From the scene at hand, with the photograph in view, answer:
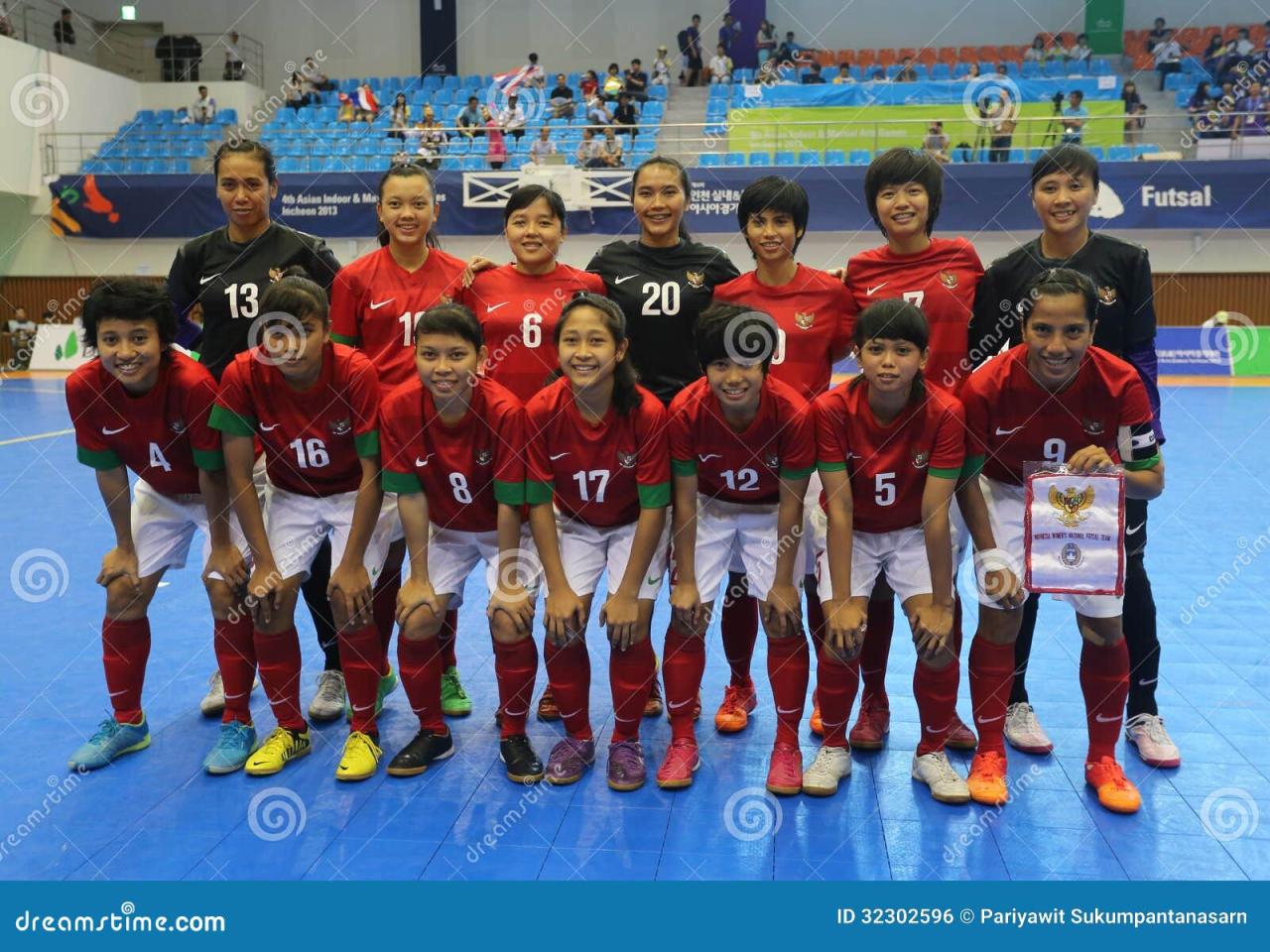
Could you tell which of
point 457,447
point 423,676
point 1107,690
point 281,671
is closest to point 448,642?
point 423,676

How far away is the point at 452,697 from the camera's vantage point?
381cm

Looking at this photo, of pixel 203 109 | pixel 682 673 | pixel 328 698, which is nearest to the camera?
pixel 682 673

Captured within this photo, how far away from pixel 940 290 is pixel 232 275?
253 cm

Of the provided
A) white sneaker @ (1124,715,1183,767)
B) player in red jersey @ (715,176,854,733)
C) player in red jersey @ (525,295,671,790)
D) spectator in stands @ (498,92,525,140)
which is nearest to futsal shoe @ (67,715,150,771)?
player in red jersey @ (525,295,671,790)

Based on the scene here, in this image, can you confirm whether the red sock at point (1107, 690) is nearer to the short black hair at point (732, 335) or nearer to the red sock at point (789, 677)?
the red sock at point (789, 677)

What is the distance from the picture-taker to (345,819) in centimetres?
293

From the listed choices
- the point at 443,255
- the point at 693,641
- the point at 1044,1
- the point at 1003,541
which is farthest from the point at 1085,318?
the point at 1044,1

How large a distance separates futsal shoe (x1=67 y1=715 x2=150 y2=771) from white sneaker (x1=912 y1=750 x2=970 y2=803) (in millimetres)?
2645

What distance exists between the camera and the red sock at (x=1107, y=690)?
309 centimetres

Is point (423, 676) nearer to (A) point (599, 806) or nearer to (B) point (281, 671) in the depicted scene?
(B) point (281, 671)

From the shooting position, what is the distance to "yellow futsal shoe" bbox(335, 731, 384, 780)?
125 inches

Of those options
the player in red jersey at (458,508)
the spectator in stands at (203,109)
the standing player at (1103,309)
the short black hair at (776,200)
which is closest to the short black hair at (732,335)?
the short black hair at (776,200)

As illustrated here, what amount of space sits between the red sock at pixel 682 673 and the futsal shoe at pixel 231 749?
144 centimetres

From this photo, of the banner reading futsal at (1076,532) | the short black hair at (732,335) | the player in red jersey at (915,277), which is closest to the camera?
the banner reading futsal at (1076,532)
